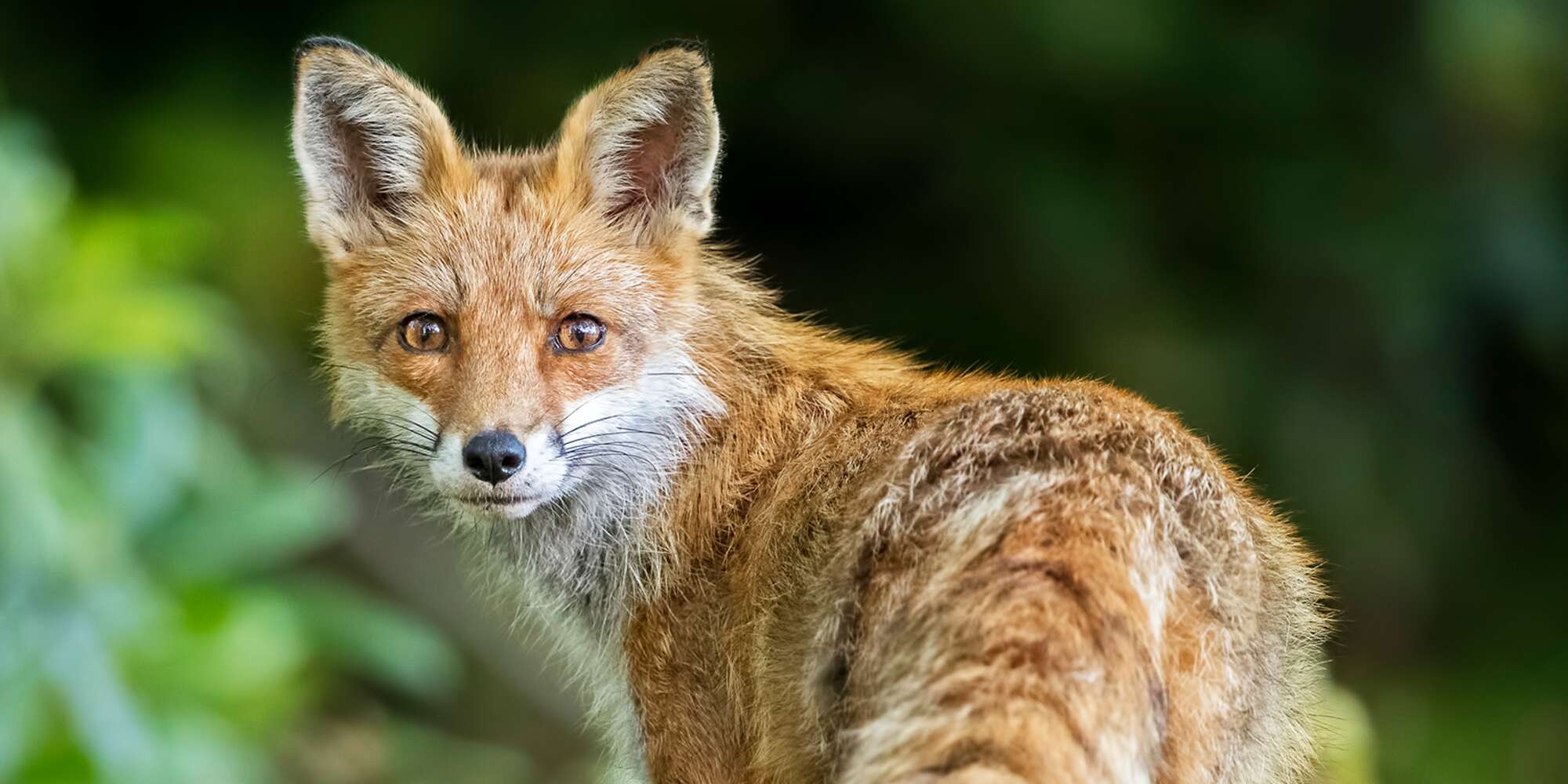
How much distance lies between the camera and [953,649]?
3.64 meters

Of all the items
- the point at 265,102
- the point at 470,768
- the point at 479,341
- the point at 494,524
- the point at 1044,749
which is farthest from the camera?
the point at 265,102

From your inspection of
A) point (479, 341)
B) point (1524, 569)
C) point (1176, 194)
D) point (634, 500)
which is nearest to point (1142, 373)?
point (1176, 194)

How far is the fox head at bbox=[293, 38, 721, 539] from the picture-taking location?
5047 mm

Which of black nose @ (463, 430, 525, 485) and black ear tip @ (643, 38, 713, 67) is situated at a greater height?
black ear tip @ (643, 38, 713, 67)

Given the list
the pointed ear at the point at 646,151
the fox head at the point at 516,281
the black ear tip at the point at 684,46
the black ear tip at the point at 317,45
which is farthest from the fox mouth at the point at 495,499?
the black ear tip at the point at 317,45

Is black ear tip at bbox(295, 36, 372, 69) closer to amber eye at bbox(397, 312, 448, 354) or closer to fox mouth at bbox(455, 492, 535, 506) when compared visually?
amber eye at bbox(397, 312, 448, 354)

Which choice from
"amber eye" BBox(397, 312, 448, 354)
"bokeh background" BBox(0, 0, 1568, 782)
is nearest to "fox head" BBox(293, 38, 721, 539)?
"amber eye" BBox(397, 312, 448, 354)

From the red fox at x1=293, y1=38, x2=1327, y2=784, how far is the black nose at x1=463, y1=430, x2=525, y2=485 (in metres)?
0.01

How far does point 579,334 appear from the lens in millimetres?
5270

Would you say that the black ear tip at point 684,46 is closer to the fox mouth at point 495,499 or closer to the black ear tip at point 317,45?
the black ear tip at point 317,45

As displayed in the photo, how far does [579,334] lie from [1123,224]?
14.2 ft

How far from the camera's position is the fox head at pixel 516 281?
5.05m

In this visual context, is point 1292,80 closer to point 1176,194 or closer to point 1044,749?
point 1176,194

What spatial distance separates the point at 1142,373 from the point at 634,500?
404cm
